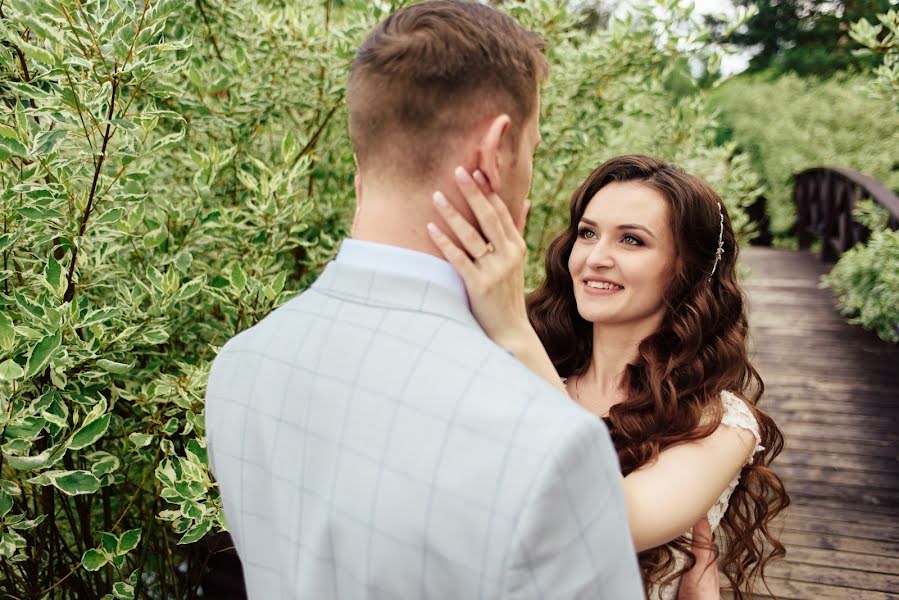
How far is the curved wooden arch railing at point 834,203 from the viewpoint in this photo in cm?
708

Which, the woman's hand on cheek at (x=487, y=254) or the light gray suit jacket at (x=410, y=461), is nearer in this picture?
the light gray suit jacket at (x=410, y=461)

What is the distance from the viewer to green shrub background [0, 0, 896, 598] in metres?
1.85

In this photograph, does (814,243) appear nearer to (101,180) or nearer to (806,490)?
(806,490)

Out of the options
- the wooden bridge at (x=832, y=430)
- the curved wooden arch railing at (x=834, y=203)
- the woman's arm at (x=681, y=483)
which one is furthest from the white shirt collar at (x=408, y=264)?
the curved wooden arch railing at (x=834, y=203)

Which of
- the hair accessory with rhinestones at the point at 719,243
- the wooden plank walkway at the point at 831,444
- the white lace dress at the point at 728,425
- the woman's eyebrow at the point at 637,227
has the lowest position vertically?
the wooden plank walkway at the point at 831,444

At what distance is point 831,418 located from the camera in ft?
17.2

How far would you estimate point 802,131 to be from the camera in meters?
13.9

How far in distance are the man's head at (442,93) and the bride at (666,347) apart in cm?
103

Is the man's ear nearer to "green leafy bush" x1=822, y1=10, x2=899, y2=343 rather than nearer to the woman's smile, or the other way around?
the woman's smile

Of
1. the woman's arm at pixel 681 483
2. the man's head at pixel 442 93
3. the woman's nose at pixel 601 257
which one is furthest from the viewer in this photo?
the woman's nose at pixel 601 257

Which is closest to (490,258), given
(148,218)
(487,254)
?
(487,254)

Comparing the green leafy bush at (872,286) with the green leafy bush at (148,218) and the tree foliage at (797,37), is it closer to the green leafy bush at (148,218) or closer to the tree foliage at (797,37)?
the green leafy bush at (148,218)

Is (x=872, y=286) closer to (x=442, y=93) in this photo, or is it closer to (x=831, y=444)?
(x=831, y=444)

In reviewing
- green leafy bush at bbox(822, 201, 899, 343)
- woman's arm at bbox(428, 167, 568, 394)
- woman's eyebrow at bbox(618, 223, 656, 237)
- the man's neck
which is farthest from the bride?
green leafy bush at bbox(822, 201, 899, 343)
